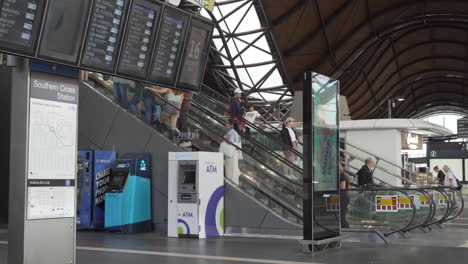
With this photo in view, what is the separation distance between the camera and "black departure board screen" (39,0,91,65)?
5582 millimetres

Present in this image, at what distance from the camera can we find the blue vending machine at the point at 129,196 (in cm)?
1170

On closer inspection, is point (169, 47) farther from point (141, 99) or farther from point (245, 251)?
point (141, 99)

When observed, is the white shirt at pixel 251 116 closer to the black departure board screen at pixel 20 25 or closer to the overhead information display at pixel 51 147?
the overhead information display at pixel 51 147

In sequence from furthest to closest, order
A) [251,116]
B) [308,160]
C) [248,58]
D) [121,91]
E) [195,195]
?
[248,58] → [251,116] → [121,91] → [195,195] → [308,160]

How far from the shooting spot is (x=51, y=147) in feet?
18.4

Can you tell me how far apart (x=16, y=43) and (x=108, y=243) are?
209 inches

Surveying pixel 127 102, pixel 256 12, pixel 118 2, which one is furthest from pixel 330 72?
pixel 118 2

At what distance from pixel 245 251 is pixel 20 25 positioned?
4953 millimetres

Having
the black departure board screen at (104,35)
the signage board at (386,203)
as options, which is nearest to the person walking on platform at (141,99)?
the signage board at (386,203)

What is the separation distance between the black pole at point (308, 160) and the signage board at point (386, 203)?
2.20m

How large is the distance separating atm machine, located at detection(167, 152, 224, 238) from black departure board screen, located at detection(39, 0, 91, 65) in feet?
18.1

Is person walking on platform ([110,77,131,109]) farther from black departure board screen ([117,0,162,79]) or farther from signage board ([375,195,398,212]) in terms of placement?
black departure board screen ([117,0,162,79])

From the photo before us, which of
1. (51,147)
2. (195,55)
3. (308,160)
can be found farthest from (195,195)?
(51,147)

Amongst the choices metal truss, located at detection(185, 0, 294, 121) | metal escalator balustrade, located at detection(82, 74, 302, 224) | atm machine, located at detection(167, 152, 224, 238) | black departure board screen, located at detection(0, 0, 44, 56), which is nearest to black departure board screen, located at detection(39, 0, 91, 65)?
black departure board screen, located at detection(0, 0, 44, 56)
